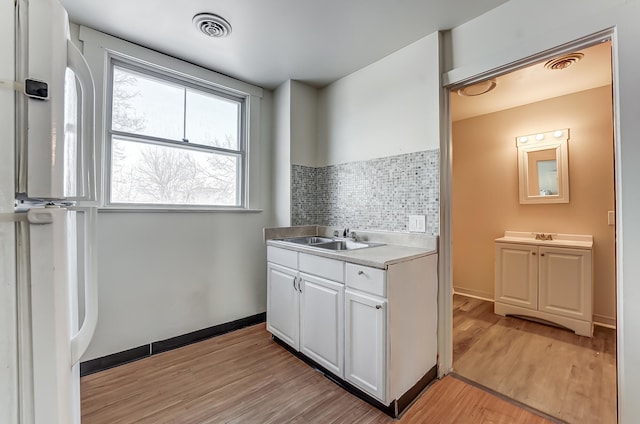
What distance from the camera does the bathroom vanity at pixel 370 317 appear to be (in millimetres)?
1572

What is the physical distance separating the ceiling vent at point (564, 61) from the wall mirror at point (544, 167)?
96 cm

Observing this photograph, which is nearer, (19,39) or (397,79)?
(19,39)

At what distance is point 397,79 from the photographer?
223 cm

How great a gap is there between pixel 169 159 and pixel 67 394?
2.04m

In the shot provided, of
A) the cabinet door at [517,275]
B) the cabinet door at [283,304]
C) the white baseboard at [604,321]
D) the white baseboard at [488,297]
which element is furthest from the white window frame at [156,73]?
the white baseboard at [604,321]

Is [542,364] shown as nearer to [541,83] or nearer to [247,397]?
[247,397]

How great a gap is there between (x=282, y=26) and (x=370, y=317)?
205cm

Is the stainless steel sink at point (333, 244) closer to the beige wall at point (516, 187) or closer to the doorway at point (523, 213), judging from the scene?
the doorway at point (523, 213)

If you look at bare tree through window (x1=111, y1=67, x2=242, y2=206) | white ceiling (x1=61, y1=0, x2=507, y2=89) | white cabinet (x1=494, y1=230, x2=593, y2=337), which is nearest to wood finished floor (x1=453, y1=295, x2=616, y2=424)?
white cabinet (x1=494, y1=230, x2=593, y2=337)

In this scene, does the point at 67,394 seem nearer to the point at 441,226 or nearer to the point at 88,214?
the point at 88,214

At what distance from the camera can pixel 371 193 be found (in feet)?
7.97

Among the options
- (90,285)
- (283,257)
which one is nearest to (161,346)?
(283,257)

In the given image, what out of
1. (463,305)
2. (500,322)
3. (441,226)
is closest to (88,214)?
(441,226)

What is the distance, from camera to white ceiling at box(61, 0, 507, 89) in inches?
68.5
